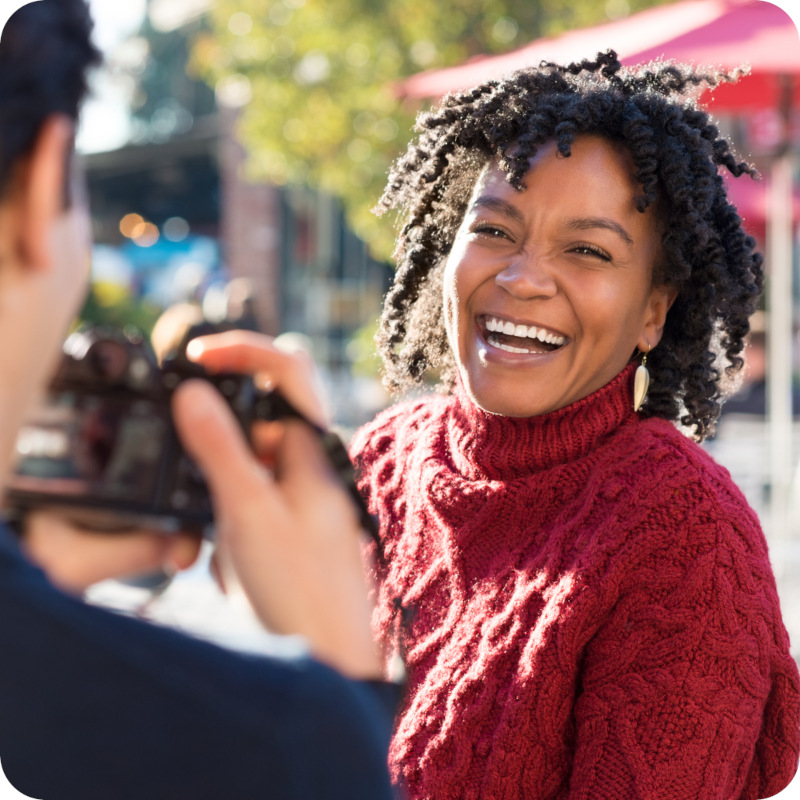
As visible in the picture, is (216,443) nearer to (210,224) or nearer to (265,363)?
(265,363)

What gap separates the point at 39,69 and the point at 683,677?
101 centimetres

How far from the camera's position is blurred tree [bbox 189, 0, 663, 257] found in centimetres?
600

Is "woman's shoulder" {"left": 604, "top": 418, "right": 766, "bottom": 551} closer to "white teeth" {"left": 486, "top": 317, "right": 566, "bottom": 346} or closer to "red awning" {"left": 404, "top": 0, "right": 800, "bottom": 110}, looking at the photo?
"white teeth" {"left": 486, "top": 317, "right": 566, "bottom": 346}

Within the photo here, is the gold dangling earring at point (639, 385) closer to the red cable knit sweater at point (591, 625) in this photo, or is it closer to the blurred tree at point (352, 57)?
the red cable knit sweater at point (591, 625)

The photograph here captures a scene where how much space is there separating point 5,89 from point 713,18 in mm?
3540

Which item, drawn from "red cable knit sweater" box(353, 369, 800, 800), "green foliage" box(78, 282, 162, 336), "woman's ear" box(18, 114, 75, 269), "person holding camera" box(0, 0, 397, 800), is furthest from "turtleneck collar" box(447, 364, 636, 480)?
"woman's ear" box(18, 114, 75, 269)

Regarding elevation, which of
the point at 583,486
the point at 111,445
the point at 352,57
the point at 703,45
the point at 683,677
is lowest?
the point at 683,677

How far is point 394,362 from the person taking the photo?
76.5 inches

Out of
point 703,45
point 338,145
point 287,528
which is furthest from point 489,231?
point 338,145

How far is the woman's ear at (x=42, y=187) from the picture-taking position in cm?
52

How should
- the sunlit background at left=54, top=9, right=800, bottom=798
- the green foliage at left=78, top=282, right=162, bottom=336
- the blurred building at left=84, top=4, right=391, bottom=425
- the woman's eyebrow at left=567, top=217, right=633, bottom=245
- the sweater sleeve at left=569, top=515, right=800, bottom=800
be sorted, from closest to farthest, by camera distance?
the green foliage at left=78, top=282, right=162, bottom=336 < the blurred building at left=84, top=4, right=391, bottom=425 < the sweater sleeve at left=569, top=515, right=800, bottom=800 < the woman's eyebrow at left=567, top=217, right=633, bottom=245 < the sunlit background at left=54, top=9, right=800, bottom=798

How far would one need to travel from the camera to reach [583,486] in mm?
1399

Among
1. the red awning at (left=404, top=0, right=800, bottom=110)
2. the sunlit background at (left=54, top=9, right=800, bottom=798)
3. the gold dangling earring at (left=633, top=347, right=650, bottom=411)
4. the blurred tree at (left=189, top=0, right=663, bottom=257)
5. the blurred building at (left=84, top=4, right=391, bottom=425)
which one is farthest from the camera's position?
the blurred tree at (left=189, top=0, right=663, bottom=257)

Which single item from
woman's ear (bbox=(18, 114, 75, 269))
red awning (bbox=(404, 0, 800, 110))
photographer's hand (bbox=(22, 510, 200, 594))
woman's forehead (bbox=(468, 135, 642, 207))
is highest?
red awning (bbox=(404, 0, 800, 110))
